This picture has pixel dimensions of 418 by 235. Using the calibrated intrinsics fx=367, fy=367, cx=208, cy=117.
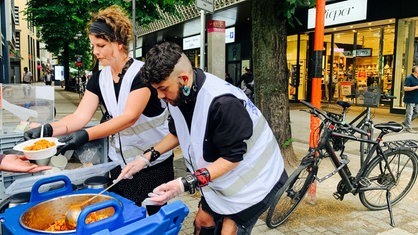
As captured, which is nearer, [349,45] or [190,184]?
[190,184]

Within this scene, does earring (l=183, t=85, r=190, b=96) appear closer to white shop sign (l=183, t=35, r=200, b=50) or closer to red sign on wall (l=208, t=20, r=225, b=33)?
red sign on wall (l=208, t=20, r=225, b=33)

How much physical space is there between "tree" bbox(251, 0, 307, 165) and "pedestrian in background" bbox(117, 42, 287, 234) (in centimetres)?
348

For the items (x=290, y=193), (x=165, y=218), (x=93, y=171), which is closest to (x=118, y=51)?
(x=93, y=171)

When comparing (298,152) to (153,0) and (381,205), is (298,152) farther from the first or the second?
(153,0)

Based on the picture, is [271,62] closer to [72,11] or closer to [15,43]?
[72,11]

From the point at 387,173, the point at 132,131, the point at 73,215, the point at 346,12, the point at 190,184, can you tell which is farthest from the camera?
the point at 346,12

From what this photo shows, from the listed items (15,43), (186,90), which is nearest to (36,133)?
(186,90)

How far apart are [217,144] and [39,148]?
0.92 m

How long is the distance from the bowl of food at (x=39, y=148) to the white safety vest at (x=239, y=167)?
2.14 feet

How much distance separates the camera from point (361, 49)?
17.2m

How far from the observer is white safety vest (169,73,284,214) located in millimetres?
1944

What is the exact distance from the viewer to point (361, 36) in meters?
17.1

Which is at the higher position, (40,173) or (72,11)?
(72,11)

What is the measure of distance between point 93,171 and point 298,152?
5502 millimetres
